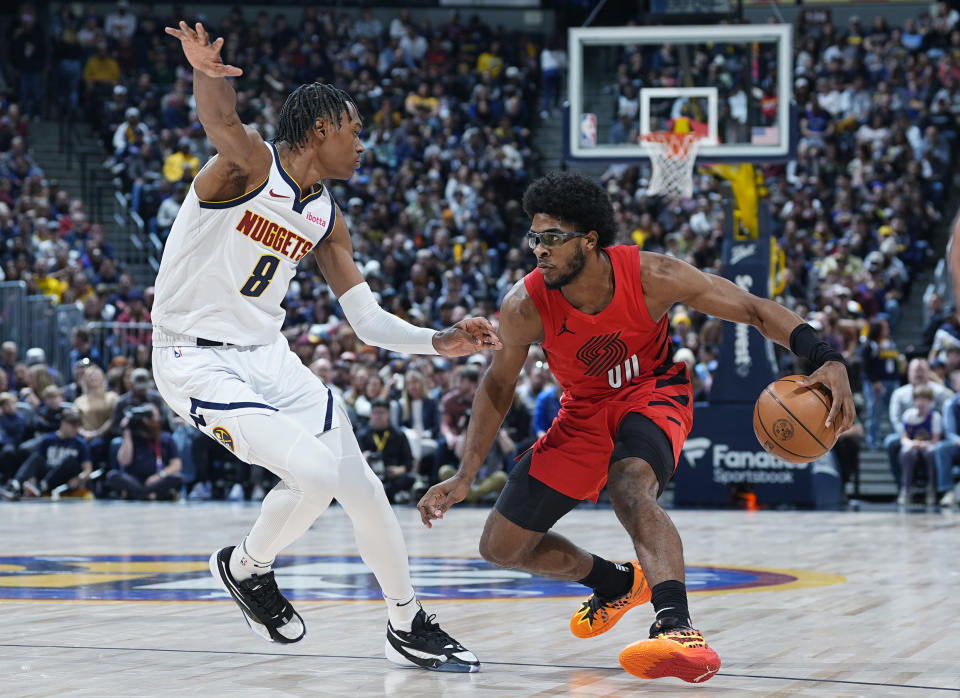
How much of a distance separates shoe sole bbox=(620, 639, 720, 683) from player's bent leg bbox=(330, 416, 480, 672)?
2.21 feet

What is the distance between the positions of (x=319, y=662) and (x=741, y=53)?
966cm

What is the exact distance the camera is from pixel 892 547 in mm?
9031

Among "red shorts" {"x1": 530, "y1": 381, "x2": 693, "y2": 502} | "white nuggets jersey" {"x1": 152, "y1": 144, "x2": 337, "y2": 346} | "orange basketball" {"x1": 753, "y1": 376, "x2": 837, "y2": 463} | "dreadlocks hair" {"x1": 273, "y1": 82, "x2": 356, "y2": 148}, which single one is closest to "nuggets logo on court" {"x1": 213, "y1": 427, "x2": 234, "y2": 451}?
"white nuggets jersey" {"x1": 152, "y1": 144, "x2": 337, "y2": 346}

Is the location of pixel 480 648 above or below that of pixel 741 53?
below

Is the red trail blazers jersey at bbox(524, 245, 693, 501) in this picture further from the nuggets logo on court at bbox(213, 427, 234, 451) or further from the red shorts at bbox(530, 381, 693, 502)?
the nuggets logo on court at bbox(213, 427, 234, 451)

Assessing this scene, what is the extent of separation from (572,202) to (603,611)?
1.53 meters

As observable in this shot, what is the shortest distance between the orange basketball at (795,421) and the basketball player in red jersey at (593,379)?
0.06 m

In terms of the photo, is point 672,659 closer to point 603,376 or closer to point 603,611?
point 603,611

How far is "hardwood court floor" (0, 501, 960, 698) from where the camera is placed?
4.25 meters

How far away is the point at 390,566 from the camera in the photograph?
15.2 feet

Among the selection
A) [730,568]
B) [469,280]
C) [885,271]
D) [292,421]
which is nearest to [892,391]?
[885,271]

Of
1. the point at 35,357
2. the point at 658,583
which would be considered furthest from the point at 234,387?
the point at 35,357

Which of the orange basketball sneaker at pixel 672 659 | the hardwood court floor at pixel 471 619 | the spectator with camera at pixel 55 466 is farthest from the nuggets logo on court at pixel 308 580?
the spectator with camera at pixel 55 466

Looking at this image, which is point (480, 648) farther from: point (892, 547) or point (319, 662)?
point (892, 547)
